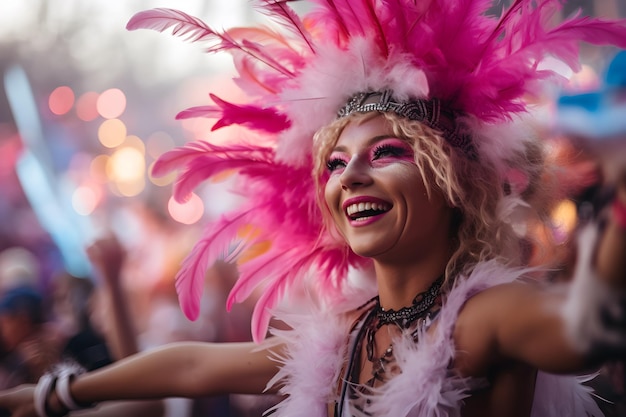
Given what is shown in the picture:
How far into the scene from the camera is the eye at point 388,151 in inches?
54.4

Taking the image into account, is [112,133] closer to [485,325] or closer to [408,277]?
[408,277]

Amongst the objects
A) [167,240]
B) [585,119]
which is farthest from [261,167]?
[167,240]

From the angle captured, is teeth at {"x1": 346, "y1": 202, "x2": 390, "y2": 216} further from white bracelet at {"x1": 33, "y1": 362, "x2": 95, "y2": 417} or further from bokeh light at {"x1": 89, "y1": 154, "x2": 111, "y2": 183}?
bokeh light at {"x1": 89, "y1": 154, "x2": 111, "y2": 183}

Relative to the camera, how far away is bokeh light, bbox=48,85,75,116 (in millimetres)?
8859

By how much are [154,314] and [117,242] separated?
4.76 ft

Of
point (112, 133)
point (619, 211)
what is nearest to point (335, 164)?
point (619, 211)

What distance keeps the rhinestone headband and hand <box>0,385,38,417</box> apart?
1191 mm

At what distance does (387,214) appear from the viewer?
1361 millimetres

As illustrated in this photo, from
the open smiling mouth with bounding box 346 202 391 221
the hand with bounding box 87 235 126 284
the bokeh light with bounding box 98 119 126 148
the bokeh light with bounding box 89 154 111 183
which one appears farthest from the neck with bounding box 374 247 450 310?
the bokeh light with bounding box 98 119 126 148

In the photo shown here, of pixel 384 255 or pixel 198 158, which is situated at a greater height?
pixel 198 158

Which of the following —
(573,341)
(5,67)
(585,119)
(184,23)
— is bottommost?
(573,341)

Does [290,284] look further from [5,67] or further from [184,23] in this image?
[5,67]

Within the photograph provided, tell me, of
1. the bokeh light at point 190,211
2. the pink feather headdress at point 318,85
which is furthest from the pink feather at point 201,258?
the bokeh light at point 190,211

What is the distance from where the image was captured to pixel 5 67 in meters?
7.67
